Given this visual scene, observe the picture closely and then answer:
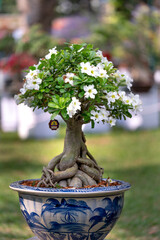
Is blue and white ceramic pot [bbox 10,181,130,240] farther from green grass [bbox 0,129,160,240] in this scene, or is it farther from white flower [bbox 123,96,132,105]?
green grass [bbox 0,129,160,240]

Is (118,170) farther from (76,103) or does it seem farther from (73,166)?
(76,103)

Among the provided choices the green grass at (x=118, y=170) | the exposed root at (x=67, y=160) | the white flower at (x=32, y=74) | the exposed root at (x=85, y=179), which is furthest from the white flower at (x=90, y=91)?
the green grass at (x=118, y=170)

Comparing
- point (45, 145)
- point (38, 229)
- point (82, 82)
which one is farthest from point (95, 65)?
point (45, 145)

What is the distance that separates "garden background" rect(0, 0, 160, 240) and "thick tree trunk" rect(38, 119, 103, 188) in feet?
7.77

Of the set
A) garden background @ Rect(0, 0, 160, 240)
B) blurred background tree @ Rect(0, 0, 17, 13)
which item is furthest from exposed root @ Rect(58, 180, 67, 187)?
blurred background tree @ Rect(0, 0, 17, 13)

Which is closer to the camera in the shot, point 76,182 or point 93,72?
point 93,72

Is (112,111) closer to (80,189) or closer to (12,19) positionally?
(80,189)

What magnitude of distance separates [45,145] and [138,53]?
191 inches

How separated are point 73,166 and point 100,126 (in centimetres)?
1263

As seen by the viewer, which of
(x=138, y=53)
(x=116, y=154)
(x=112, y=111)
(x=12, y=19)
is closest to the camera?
(x=112, y=111)

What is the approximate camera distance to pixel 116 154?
10984 millimetres

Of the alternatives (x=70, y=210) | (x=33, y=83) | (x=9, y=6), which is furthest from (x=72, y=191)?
(x=9, y=6)

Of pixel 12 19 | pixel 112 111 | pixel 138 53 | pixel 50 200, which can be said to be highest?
pixel 12 19

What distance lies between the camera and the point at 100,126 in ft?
52.1
